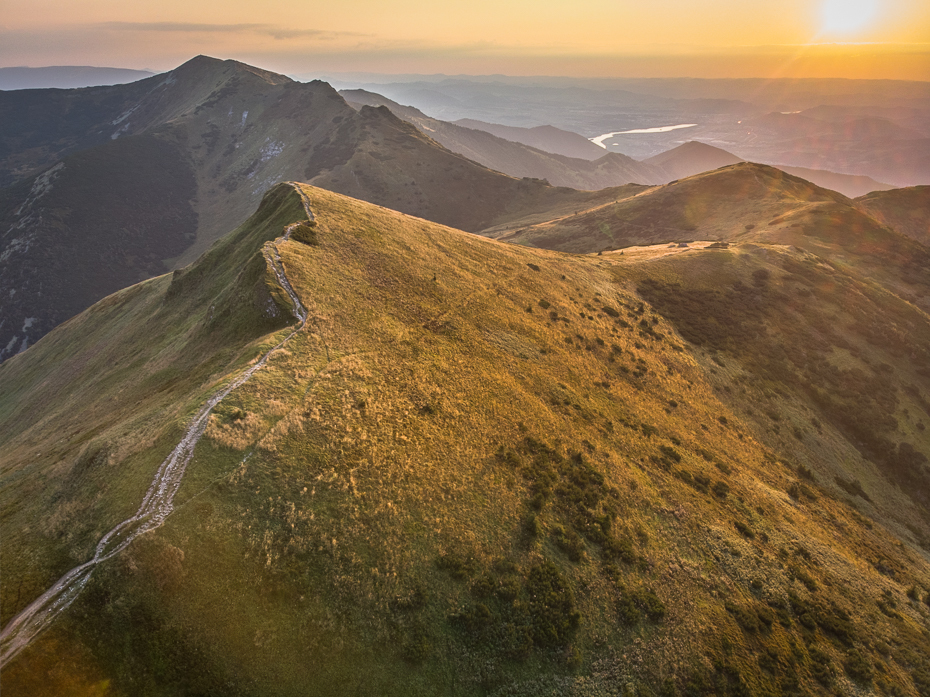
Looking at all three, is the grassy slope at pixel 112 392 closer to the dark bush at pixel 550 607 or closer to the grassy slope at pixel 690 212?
the dark bush at pixel 550 607

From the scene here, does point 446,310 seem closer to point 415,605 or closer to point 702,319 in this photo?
point 415,605

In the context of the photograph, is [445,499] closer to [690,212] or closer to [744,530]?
[744,530]

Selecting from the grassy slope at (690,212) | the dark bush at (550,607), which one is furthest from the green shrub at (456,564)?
the grassy slope at (690,212)

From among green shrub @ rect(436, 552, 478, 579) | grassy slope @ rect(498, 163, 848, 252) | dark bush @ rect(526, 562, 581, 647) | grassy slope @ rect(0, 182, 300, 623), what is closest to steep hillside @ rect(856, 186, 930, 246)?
grassy slope @ rect(498, 163, 848, 252)

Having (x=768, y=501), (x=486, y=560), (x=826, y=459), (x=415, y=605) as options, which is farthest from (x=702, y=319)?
(x=415, y=605)

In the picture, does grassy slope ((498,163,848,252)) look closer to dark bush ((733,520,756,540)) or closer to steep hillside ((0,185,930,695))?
steep hillside ((0,185,930,695))

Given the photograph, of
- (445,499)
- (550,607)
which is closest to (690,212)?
A: (445,499)

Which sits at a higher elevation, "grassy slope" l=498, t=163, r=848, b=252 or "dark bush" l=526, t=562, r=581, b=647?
"grassy slope" l=498, t=163, r=848, b=252
